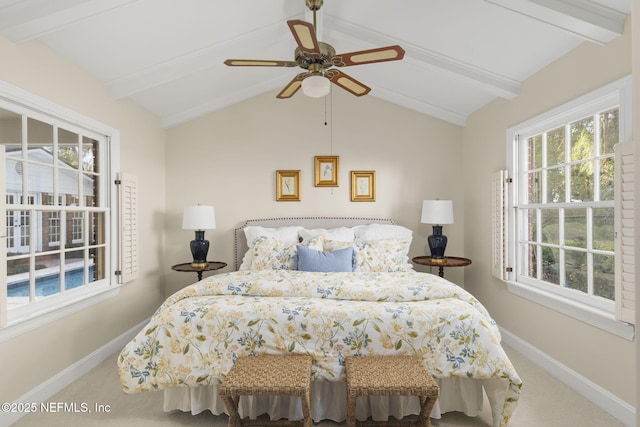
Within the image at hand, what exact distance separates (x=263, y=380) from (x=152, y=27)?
2577 millimetres

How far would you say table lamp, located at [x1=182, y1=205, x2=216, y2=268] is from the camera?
4.04m

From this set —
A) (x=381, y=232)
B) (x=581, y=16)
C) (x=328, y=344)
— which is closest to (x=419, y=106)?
(x=381, y=232)

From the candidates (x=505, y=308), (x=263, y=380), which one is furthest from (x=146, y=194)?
(x=505, y=308)

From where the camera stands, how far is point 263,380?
1.90 meters

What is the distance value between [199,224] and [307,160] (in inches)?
59.5

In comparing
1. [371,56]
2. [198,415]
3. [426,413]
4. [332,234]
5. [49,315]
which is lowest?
[198,415]

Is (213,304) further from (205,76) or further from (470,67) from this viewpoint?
(470,67)

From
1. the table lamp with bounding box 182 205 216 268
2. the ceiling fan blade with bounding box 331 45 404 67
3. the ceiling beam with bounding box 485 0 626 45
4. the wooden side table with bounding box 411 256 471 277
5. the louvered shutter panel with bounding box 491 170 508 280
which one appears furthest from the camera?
the table lamp with bounding box 182 205 216 268

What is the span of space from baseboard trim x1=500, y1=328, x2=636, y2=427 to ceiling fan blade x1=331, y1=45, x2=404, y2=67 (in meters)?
2.49

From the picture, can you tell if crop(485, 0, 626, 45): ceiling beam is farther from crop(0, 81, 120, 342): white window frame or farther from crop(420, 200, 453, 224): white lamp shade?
crop(0, 81, 120, 342): white window frame

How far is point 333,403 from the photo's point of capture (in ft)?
7.54

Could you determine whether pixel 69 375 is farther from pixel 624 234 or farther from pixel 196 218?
pixel 624 234

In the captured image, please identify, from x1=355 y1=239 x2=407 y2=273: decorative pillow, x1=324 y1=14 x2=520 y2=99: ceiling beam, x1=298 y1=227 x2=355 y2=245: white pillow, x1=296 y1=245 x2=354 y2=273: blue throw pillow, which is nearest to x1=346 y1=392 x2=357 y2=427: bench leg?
x1=296 y1=245 x2=354 y2=273: blue throw pillow

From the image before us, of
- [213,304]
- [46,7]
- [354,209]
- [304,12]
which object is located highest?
[304,12]
